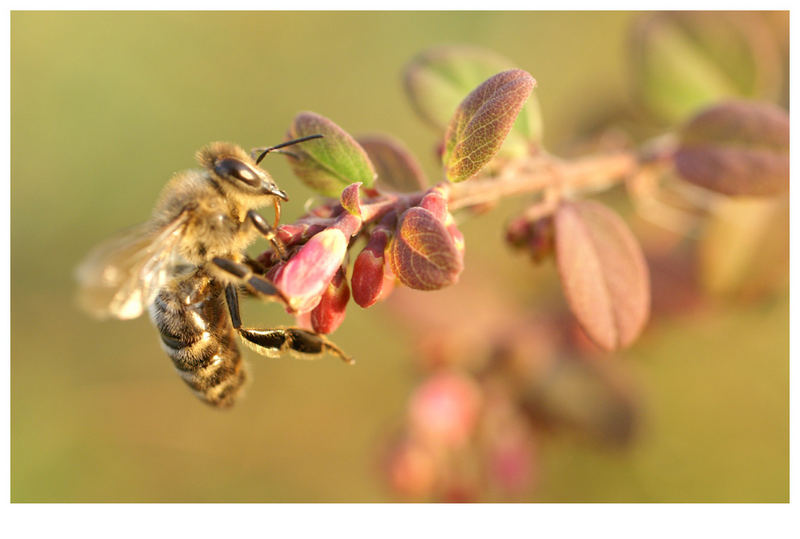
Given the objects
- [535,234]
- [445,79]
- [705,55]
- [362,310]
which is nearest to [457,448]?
[535,234]

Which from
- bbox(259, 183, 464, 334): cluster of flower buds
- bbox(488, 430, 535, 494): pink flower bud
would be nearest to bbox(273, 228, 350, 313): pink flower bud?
bbox(259, 183, 464, 334): cluster of flower buds

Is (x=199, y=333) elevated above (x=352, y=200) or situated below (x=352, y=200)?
below

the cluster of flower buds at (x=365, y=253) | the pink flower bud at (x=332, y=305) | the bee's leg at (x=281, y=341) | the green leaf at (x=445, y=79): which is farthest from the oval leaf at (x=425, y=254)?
the green leaf at (x=445, y=79)

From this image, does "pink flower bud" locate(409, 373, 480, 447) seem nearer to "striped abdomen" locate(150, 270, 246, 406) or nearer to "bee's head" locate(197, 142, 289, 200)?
"striped abdomen" locate(150, 270, 246, 406)

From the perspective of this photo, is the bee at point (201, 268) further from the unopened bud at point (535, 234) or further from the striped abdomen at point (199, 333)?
the unopened bud at point (535, 234)

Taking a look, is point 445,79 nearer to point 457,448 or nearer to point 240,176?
point 240,176

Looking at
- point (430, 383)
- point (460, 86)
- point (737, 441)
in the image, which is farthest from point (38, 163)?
point (737, 441)

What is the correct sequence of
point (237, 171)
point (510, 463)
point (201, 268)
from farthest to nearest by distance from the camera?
point (510, 463), point (201, 268), point (237, 171)
